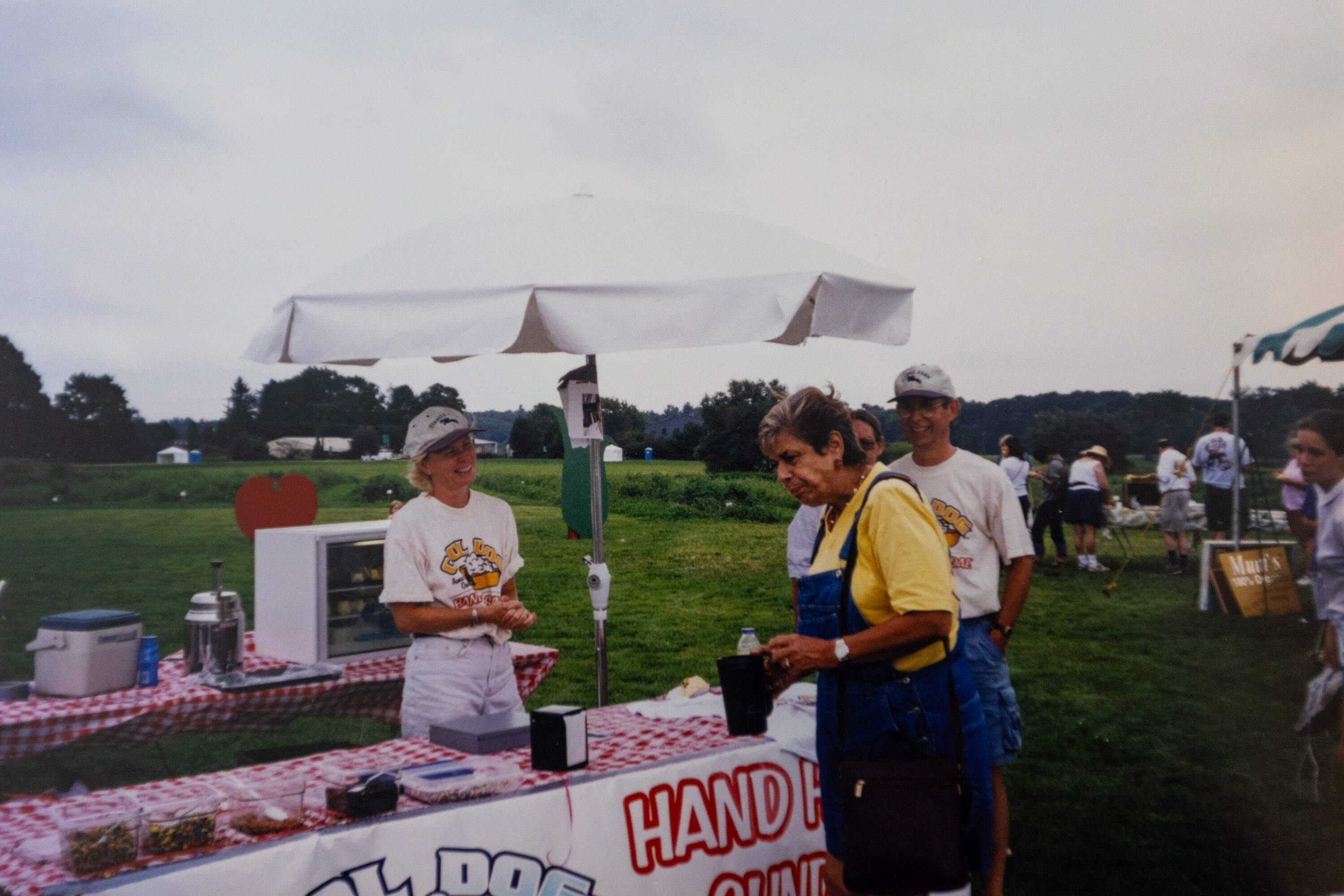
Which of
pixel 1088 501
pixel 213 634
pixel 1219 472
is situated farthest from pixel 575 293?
pixel 1088 501

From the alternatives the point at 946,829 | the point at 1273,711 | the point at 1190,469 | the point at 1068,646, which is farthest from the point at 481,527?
the point at 1190,469

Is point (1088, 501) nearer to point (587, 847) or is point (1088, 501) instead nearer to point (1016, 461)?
point (1016, 461)

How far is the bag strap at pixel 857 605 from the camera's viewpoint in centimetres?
184

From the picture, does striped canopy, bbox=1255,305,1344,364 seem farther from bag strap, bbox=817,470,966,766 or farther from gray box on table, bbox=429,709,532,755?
gray box on table, bbox=429,709,532,755

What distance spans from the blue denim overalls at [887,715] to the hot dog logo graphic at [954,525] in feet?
2.62

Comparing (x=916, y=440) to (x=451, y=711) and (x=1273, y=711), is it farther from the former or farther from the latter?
(x=1273, y=711)

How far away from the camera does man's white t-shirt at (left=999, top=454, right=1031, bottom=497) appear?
9883 millimetres

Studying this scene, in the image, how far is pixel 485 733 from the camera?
Answer: 2.32 m

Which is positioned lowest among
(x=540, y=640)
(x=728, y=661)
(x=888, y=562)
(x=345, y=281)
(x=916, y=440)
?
(x=540, y=640)

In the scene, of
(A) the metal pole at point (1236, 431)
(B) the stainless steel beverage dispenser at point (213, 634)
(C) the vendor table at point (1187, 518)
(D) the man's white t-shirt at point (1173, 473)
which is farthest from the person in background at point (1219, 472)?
(B) the stainless steel beverage dispenser at point (213, 634)

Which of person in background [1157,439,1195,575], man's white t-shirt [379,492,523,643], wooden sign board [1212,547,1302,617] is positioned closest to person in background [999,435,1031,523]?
person in background [1157,439,1195,575]

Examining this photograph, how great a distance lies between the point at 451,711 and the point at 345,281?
49.5 inches

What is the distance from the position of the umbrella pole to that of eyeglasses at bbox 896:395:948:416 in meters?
1.03

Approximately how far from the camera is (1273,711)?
609 cm
